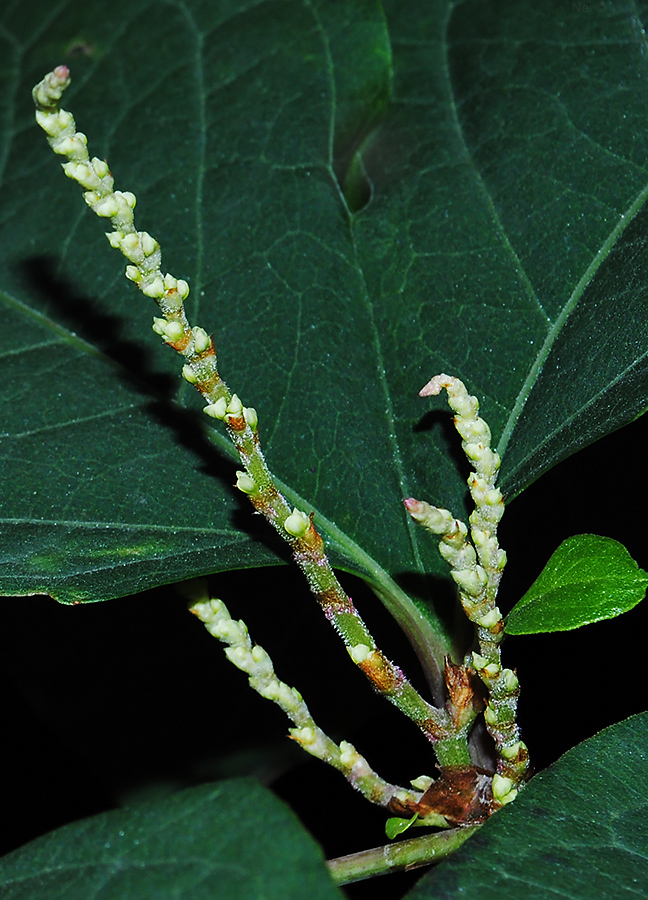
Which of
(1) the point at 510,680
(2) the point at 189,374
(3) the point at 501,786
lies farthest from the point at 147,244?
(3) the point at 501,786

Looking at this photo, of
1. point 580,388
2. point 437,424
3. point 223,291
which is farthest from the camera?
point 223,291

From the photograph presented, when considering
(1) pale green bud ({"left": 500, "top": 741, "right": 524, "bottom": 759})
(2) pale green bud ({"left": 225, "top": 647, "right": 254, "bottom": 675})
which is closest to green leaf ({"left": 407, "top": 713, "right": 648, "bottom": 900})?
(1) pale green bud ({"left": 500, "top": 741, "right": 524, "bottom": 759})

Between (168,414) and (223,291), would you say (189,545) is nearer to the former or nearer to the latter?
(168,414)

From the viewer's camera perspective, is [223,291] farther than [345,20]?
No

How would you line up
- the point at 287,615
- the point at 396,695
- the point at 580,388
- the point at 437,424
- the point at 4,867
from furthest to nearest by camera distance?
the point at 287,615 < the point at 437,424 < the point at 580,388 < the point at 396,695 < the point at 4,867

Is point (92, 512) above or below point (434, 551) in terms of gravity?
above

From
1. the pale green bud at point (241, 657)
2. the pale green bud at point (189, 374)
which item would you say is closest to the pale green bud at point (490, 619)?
the pale green bud at point (241, 657)

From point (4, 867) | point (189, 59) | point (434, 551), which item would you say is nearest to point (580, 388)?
point (434, 551)

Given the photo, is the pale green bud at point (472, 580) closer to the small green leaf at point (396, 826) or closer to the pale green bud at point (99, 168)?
the small green leaf at point (396, 826)

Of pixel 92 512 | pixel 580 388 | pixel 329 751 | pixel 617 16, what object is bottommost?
pixel 329 751
